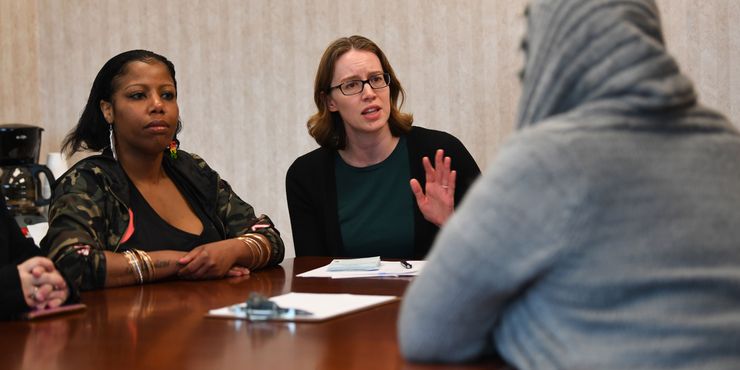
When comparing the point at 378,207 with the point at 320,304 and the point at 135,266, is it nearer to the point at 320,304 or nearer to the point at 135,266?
the point at 135,266

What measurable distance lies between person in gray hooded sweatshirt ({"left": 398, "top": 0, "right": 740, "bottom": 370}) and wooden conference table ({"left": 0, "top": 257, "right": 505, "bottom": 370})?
199 mm

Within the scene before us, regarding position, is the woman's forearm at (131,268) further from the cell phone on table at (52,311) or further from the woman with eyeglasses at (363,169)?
the woman with eyeglasses at (363,169)

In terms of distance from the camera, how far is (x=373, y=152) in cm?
332

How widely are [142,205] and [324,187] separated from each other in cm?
81

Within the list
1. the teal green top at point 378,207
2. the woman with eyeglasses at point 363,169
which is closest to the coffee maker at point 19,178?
the woman with eyeglasses at point 363,169

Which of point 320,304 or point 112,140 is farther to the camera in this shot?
point 112,140

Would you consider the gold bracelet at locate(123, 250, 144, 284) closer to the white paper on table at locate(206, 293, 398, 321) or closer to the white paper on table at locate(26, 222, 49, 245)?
the white paper on table at locate(206, 293, 398, 321)

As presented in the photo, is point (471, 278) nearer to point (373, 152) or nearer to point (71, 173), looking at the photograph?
point (71, 173)

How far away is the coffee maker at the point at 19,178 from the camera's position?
354 cm

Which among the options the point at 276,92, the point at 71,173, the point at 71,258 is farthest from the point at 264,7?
the point at 71,258

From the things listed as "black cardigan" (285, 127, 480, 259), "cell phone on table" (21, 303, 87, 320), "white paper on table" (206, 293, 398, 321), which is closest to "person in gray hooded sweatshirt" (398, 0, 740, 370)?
"white paper on table" (206, 293, 398, 321)

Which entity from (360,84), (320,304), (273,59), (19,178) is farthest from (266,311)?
(273,59)

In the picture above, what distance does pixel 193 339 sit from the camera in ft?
4.96

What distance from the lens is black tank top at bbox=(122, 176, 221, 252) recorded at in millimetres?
2555
